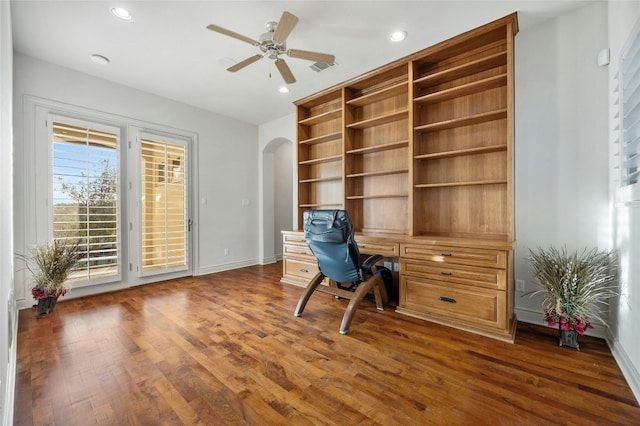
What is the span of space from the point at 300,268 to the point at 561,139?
3223 mm

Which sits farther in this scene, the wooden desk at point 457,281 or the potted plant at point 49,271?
the potted plant at point 49,271

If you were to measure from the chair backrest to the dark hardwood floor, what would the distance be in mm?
504

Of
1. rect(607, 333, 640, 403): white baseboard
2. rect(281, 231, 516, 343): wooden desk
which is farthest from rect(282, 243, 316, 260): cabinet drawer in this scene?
rect(607, 333, 640, 403): white baseboard

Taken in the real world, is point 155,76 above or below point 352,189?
above

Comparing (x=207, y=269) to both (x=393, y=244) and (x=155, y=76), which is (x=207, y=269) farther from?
(x=393, y=244)

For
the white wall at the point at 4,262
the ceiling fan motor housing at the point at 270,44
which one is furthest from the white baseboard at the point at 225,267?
the ceiling fan motor housing at the point at 270,44

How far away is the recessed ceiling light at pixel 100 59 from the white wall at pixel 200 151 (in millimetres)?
545

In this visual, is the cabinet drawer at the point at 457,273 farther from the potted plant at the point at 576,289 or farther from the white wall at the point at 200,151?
the white wall at the point at 200,151

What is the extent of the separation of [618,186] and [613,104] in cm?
68

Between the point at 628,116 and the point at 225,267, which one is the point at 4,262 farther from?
the point at 628,116

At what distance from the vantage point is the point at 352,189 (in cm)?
385

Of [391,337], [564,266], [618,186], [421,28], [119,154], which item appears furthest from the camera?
[119,154]

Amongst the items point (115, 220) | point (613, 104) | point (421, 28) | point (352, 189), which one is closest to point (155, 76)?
point (115, 220)

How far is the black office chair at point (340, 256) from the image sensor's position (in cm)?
247
